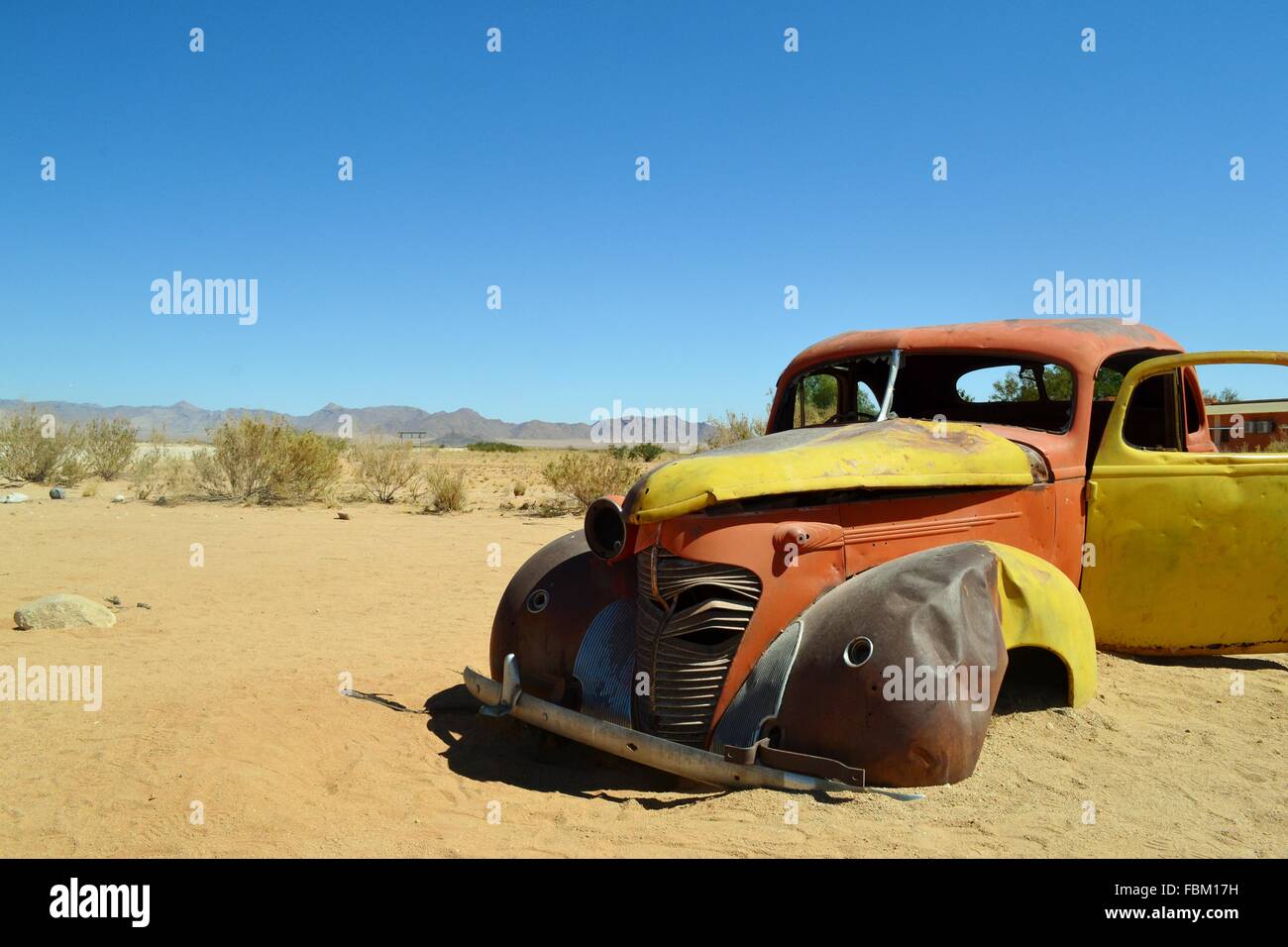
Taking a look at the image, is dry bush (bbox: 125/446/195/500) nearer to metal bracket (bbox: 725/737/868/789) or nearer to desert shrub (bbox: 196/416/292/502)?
desert shrub (bbox: 196/416/292/502)

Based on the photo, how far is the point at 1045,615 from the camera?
3.98 meters

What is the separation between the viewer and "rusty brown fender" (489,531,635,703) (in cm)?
445

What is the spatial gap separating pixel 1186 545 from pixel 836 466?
228cm

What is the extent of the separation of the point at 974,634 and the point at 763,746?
911mm

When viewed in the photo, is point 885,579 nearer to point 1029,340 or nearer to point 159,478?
point 1029,340

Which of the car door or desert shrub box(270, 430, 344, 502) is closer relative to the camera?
the car door

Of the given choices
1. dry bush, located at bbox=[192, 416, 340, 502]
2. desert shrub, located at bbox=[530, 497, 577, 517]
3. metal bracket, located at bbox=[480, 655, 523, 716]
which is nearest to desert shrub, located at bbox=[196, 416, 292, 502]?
dry bush, located at bbox=[192, 416, 340, 502]

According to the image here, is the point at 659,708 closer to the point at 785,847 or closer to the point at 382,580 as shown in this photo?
the point at 785,847

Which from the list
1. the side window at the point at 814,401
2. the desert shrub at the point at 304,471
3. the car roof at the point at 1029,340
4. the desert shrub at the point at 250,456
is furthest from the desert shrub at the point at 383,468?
the car roof at the point at 1029,340

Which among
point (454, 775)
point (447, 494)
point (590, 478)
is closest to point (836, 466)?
point (454, 775)

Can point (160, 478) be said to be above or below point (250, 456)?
below

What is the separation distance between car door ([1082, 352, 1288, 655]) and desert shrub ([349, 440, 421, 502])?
53.2ft

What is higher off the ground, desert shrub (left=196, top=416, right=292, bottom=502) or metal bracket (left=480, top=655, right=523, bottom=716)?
desert shrub (left=196, top=416, right=292, bottom=502)
